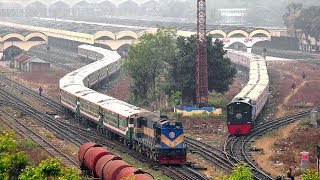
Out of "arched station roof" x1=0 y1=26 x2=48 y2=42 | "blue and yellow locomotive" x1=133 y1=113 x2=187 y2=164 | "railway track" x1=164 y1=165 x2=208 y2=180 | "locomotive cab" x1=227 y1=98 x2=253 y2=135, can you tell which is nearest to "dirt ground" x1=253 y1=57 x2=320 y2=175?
"locomotive cab" x1=227 y1=98 x2=253 y2=135

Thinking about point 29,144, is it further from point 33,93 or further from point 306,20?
point 306,20

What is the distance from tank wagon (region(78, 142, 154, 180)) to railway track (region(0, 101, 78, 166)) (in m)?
3.89

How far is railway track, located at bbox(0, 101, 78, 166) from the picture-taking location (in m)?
Answer: 39.3

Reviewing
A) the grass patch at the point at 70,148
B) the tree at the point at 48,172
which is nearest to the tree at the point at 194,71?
the grass patch at the point at 70,148

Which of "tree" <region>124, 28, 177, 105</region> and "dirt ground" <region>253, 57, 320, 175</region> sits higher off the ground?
"tree" <region>124, 28, 177, 105</region>

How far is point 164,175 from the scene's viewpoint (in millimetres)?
35688

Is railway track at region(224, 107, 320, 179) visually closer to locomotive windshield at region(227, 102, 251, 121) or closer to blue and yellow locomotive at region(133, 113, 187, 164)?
locomotive windshield at region(227, 102, 251, 121)

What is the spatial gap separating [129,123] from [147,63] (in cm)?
2145

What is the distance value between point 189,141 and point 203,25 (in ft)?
51.8

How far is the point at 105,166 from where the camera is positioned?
3034 cm

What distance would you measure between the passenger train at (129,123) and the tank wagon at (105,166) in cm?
478

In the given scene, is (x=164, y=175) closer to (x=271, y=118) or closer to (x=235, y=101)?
(x=235, y=101)

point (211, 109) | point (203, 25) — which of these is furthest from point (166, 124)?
point (203, 25)

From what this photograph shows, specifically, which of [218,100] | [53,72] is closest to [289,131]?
[218,100]
